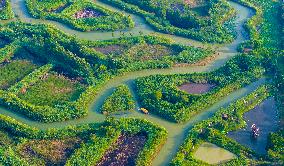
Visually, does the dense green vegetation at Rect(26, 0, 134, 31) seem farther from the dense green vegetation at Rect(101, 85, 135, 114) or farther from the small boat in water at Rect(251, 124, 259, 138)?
the small boat in water at Rect(251, 124, 259, 138)

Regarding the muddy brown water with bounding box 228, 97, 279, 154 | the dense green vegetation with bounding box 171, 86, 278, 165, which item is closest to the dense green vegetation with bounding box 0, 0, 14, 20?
the dense green vegetation with bounding box 171, 86, 278, 165

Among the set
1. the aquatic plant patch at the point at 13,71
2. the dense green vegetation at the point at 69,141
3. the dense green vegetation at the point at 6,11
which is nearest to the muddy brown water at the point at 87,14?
the dense green vegetation at the point at 6,11

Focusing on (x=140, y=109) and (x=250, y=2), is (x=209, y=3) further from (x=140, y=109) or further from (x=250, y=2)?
(x=140, y=109)

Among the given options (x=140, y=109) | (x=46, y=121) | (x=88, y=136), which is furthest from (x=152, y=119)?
(x=46, y=121)

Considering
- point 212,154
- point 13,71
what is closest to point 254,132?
point 212,154

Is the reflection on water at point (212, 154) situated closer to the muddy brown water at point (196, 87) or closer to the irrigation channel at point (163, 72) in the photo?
the irrigation channel at point (163, 72)
